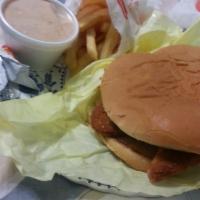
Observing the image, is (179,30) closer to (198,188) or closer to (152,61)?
(152,61)

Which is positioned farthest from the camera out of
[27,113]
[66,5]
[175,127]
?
[66,5]

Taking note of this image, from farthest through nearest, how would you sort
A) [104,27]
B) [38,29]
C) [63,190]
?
[104,27] → [38,29] → [63,190]

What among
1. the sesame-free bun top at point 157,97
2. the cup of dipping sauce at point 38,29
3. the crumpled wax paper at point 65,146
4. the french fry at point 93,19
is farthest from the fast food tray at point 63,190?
the french fry at point 93,19

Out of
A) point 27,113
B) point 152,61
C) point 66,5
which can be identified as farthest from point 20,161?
point 66,5

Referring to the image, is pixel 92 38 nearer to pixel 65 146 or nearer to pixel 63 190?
pixel 65 146

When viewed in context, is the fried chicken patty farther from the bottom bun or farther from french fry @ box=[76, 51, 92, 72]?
french fry @ box=[76, 51, 92, 72]

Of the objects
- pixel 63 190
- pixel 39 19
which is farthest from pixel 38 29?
pixel 63 190

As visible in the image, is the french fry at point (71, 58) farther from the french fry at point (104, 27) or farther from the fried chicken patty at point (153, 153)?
the fried chicken patty at point (153, 153)
